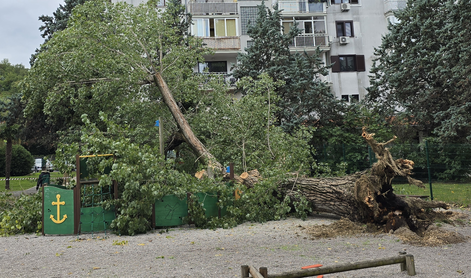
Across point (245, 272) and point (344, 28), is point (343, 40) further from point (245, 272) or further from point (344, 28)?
point (245, 272)

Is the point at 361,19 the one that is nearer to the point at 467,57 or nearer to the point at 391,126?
the point at 391,126

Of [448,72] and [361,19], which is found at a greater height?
[361,19]

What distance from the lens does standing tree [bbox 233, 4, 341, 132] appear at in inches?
790

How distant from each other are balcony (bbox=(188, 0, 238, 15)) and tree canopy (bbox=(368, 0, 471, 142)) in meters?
11.4

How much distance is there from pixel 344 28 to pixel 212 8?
32.3 feet

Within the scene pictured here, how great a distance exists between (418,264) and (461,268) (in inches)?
18.8

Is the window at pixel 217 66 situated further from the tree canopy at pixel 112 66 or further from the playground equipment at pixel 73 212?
the playground equipment at pixel 73 212

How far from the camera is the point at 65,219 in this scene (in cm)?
813

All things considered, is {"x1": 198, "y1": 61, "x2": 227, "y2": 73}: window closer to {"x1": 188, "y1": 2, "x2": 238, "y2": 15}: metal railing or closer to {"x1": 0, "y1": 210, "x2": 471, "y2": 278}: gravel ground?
{"x1": 188, "y1": 2, "x2": 238, "y2": 15}: metal railing

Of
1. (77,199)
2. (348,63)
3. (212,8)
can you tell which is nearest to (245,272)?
(77,199)

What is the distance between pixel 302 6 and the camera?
94.8 ft

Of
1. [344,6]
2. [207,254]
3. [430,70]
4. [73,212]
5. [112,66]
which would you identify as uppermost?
[344,6]

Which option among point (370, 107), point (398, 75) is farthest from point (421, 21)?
point (370, 107)

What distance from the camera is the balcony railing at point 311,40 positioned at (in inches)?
1107
